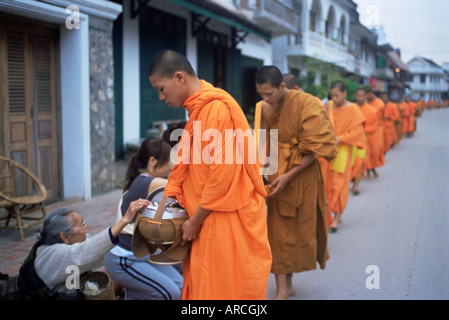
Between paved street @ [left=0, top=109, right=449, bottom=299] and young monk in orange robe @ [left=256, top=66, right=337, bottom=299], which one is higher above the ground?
young monk in orange robe @ [left=256, top=66, right=337, bottom=299]

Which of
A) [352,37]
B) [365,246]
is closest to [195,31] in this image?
[365,246]

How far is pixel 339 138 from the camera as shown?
659 cm

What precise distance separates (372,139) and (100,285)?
886cm

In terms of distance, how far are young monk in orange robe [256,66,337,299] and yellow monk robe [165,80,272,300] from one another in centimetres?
132

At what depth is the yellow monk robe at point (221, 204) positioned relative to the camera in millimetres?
2529

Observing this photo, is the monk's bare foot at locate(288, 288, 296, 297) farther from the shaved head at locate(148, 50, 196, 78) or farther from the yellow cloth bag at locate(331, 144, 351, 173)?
the yellow cloth bag at locate(331, 144, 351, 173)

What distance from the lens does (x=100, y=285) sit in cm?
308

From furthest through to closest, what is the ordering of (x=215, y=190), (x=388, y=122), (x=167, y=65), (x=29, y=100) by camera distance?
1. (x=388, y=122)
2. (x=29, y=100)
3. (x=167, y=65)
4. (x=215, y=190)

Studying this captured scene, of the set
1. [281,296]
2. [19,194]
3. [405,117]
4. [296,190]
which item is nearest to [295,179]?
[296,190]

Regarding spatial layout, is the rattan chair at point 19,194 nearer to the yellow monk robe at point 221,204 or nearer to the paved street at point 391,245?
the paved street at point 391,245

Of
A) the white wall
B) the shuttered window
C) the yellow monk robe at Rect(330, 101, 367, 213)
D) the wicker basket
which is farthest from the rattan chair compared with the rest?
the white wall

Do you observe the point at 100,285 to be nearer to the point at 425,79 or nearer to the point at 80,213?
the point at 80,213

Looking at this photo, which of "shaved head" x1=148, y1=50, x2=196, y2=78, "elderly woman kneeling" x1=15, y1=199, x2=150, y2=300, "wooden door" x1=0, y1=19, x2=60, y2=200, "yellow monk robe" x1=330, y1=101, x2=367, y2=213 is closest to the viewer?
"shaved head" x1=148, y1=50, x2=196, y2=78

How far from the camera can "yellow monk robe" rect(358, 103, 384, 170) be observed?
1018 cm
